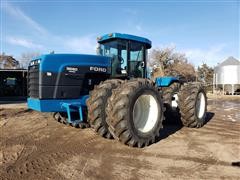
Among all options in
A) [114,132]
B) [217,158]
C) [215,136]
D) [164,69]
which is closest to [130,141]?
[114,132]

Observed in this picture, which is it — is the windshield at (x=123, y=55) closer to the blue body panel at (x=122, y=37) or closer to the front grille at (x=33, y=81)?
the blue body panel at (x=122, y=37)

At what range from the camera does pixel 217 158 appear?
5.52 metres

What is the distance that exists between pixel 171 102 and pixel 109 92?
3207 mm

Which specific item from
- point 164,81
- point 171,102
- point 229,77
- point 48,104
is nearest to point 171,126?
point 171,102

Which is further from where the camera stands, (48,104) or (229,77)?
(229,77)

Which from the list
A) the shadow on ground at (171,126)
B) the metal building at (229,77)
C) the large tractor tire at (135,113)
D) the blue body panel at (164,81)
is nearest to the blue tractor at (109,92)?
the large tractor tire at (135,113)

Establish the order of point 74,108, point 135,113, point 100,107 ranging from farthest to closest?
point 74,108 → point 135,113 → point 100,107

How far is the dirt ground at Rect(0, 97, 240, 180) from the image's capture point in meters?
4.60

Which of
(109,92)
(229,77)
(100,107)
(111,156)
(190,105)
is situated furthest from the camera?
(229,77)

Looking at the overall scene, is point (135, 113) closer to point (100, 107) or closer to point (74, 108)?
point (100, 107)

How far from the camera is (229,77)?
36219mm

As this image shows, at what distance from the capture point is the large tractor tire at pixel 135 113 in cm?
584

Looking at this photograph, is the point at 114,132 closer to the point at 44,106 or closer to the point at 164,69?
the point at 44,106

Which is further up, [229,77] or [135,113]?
[229,77]
